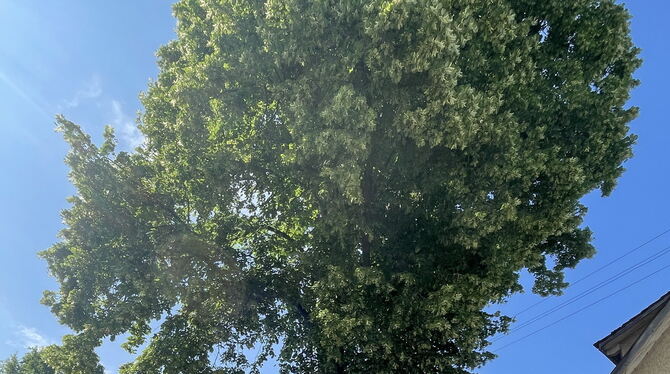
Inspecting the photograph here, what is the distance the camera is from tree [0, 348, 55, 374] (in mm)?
30578

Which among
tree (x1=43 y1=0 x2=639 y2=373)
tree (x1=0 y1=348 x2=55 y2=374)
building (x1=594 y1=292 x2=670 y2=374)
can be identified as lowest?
building (x1=594 y1=292 x2=670 y2=374)

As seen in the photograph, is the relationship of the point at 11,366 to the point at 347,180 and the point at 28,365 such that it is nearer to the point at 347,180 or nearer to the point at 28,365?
the point at 28,365

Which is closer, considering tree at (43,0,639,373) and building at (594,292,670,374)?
building at (594,292,670,374)

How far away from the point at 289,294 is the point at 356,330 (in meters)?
4.68

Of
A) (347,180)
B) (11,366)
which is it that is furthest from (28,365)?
(347,180)

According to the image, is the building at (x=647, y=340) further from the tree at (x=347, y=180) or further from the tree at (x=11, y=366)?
the tree at (x=11, y=366)

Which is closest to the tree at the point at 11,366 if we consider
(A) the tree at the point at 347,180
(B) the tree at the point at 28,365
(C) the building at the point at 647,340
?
(B) the tree at the point at 28,365

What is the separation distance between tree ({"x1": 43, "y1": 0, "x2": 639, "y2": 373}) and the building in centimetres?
338

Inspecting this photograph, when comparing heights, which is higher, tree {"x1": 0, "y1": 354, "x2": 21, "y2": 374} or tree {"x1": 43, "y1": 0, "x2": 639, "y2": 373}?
tree {"x1": 0, "y1": 354, "x2": 21, "y2": 374}

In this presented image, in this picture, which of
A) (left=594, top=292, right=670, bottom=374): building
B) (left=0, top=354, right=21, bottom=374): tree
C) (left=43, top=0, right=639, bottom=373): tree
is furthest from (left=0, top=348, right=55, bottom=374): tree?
(left=594, top=292, right=670, bottom=374): building

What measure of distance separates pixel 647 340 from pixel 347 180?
24.8 ft

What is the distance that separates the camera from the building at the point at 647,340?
9.62 m

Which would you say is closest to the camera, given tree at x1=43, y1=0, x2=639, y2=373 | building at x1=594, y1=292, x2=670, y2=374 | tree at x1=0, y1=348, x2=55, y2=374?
building at x1=594, y1=292, x2=670, y2=374

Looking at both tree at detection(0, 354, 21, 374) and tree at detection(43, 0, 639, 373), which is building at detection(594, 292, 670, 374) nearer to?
tree at detection(43, 0, 639, 373)
